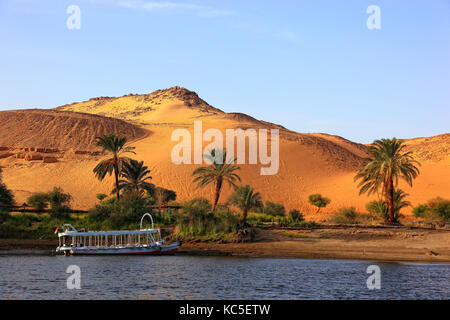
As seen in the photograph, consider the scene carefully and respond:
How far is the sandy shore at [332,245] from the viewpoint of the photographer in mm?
34219

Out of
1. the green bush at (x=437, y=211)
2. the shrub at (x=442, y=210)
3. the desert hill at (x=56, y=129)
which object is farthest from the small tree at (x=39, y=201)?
the desert hill at (x=56, y=129)

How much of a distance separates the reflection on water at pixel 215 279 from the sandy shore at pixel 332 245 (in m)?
2.35

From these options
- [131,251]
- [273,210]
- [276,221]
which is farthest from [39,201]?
[276,221]

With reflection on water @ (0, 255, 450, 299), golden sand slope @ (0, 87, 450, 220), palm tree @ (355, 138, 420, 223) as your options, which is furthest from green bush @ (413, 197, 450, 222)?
reflection on water @ (0, 255, 450, 299)

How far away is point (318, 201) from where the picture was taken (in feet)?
211

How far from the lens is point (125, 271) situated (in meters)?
28.4

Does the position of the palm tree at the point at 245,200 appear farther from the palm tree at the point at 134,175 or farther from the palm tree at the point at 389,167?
the palm tree at the point at 134,175

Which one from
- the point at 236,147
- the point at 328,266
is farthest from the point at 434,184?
the point at 328,266

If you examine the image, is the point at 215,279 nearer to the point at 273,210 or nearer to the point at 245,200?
the point at 245,200

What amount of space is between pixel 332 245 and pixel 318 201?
28.0 metres

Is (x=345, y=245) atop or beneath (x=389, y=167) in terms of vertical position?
beneath

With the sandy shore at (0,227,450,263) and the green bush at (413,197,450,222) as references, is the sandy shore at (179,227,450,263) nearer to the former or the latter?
the sandy shore at (0,227,450,263)

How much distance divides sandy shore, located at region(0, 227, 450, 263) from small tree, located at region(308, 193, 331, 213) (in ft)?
77.0

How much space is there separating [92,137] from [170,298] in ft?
248
